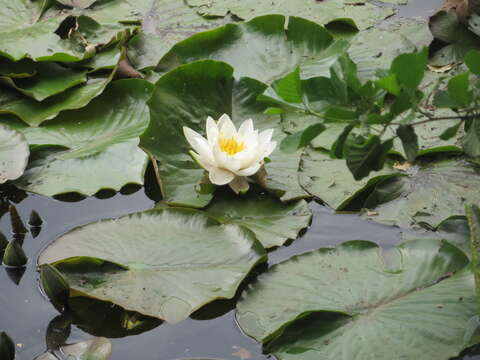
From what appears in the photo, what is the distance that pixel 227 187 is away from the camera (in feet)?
7.63

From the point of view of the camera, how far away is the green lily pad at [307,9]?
3.22 m

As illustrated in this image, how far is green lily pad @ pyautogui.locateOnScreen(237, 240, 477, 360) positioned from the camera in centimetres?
172

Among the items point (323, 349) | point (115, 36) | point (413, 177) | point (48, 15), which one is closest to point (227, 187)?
point (413, 177)

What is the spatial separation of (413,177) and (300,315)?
75 centimetres

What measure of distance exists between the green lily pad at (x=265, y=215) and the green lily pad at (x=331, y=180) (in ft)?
0.28

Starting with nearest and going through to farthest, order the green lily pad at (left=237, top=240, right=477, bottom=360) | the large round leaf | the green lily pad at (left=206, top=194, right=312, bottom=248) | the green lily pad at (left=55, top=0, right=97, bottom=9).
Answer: the green lily pad at (left=237, top=240, right=477, bottom=360), the large round leaf, the green lily pad at (left=206, top=194, right=312, bottom=248), the green lily pad at (left=55, top=0, right=97, bottom=9)

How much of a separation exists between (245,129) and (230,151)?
116 millimetres

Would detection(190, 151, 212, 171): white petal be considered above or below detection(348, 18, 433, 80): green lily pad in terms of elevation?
below

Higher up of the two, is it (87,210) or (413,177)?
(413,177)

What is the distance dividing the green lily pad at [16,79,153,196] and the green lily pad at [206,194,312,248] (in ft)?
0.99

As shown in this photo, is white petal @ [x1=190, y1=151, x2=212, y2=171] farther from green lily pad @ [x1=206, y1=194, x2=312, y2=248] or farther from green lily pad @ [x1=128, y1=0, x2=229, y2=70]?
green lily pad @ [x1=128, y1=0, x2=229, y2=70]

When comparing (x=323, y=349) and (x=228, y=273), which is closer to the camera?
(x=323, y=349)

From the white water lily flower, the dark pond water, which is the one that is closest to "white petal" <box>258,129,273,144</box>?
the white water lily flower

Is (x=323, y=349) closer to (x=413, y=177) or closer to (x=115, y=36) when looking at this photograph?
(x=413, y=177)
